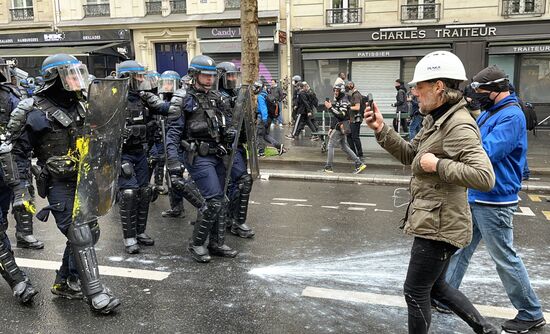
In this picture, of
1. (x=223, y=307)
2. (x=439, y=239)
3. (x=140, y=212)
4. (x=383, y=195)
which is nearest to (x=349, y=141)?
(x=383, y=195)

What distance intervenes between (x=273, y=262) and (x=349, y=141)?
7.11 meters

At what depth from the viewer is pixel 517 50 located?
56.3ft

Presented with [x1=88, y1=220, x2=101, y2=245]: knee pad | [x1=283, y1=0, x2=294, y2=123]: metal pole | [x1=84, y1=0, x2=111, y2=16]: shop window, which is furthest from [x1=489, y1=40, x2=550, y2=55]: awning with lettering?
[x1=88, y1=220, x2=101, y2=245]: knee pad

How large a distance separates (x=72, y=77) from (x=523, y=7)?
1725cm

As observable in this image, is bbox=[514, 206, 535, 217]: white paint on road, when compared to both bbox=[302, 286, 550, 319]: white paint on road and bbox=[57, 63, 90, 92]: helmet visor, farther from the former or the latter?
bbox=[57, 63, 90, 92]: helmet visor

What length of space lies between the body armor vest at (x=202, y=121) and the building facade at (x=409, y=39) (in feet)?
47.8

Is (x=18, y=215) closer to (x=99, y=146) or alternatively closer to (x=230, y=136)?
(x=99, y=146)

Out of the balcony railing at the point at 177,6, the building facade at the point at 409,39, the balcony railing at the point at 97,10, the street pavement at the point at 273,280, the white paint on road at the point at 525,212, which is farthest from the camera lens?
the balcony railing at the point at 97,10

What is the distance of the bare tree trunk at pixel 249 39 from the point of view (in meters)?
11.0

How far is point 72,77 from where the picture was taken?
3717 mm

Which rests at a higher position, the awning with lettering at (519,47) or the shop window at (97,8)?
the shop window at (97,8)

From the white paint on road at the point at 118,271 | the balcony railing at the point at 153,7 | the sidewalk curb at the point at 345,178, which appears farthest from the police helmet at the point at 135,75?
the balcony railing at the point at 153,7

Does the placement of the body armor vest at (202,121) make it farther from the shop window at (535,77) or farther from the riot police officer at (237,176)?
the shop window at (535,77)

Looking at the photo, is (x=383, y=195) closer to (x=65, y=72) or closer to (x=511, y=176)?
(x=511, y=176)
